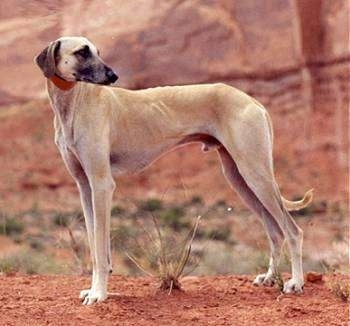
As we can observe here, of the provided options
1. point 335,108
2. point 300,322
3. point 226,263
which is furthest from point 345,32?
point 300,322

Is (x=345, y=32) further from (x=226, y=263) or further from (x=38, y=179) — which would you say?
(x=226, y=263)

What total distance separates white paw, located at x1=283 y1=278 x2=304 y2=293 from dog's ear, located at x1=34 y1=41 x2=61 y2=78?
8.01 ft

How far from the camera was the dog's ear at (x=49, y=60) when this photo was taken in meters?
7.55

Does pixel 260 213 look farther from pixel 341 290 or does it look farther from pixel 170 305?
pixel 170 305

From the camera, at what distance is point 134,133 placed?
7.94 metres

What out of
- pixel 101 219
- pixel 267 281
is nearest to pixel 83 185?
pixel 101 219

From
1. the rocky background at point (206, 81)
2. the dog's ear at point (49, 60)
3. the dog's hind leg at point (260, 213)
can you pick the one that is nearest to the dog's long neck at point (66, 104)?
the dog's ear at point (49, 60)

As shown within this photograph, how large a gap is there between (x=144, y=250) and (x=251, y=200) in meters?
1.01

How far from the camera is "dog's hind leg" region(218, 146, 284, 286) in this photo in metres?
8.48

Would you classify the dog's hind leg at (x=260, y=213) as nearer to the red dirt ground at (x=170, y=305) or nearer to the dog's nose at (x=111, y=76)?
the red dirt ground at (x=170, y=305)

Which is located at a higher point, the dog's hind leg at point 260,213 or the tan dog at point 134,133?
the tan dog at point 134,133

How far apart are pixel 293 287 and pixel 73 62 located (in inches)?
96.0

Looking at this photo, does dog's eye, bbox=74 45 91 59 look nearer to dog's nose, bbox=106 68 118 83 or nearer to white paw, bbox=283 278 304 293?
dog's nose, bbox=106 68 118 83

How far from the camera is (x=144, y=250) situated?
8.45 metres
